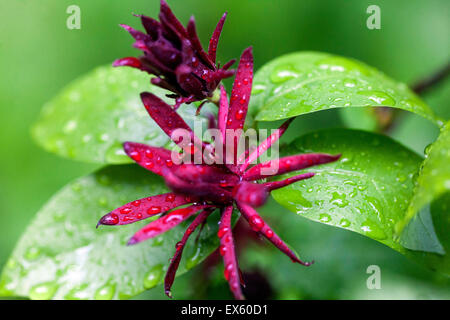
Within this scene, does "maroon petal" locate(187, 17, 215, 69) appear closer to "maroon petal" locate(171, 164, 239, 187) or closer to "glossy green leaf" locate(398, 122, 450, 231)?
"maroon petal" locate(171, 164, 239, 187)

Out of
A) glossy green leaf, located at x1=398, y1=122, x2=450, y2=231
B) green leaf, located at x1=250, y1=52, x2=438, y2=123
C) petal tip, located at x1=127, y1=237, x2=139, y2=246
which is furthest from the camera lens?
green leaf, located at x1=250, y1=52, x2=438, y2=123

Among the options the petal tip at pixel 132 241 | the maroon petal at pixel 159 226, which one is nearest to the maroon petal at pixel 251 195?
the maroon petal at pixel 159 226

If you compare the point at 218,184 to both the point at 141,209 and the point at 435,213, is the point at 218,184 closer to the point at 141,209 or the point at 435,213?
the point at 141,209

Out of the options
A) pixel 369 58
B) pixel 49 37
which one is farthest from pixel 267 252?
pixel 49 37

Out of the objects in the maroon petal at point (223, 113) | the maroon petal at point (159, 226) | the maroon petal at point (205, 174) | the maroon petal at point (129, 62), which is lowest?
the maroon petal at point (159, 226)

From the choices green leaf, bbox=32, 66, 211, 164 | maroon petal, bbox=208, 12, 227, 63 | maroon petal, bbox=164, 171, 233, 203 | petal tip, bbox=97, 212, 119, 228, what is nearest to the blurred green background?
green leaf, bbox=32, 66, 211, 164

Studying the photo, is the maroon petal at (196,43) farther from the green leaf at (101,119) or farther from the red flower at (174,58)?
the green leaf at (101,119)

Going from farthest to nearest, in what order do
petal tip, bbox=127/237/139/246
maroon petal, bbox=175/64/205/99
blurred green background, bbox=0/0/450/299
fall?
blurred green background, bbox=0/0/450/299
maroon petal, bbox=175/64/205/99
petal tip, bbox=127/237/139/246

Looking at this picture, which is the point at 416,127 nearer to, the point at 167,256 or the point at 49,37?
the point at 167,256
